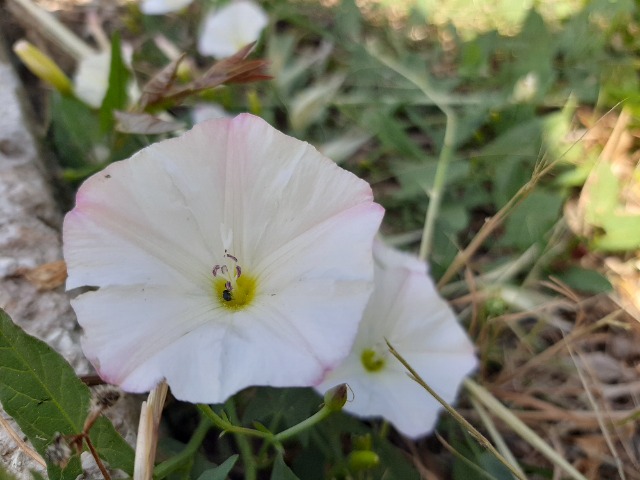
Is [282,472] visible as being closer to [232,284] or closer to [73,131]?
[232,284]

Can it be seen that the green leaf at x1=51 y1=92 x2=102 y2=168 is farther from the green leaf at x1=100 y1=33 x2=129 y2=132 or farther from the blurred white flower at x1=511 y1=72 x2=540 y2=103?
the blurred white flower at x1=511 y1=72 x2=540 y2=103

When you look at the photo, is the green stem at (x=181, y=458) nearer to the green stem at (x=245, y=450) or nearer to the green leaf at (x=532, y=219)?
the green stem at (x=245, y=450)

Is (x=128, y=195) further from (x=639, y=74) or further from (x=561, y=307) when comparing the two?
(x=639, y=74)

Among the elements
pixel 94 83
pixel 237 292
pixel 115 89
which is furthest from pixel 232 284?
pixel 94 83

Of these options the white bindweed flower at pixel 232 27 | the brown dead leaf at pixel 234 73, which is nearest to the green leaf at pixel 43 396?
the brown dead leaf at pixel 234 73

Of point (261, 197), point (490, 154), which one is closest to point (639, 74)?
point (490, 154)

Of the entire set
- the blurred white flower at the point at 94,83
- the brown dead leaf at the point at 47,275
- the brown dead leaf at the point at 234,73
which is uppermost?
the brown dead leaf at the point at 234,73

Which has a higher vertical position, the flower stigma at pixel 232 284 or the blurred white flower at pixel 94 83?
the flower stigma at pixel 232 284
